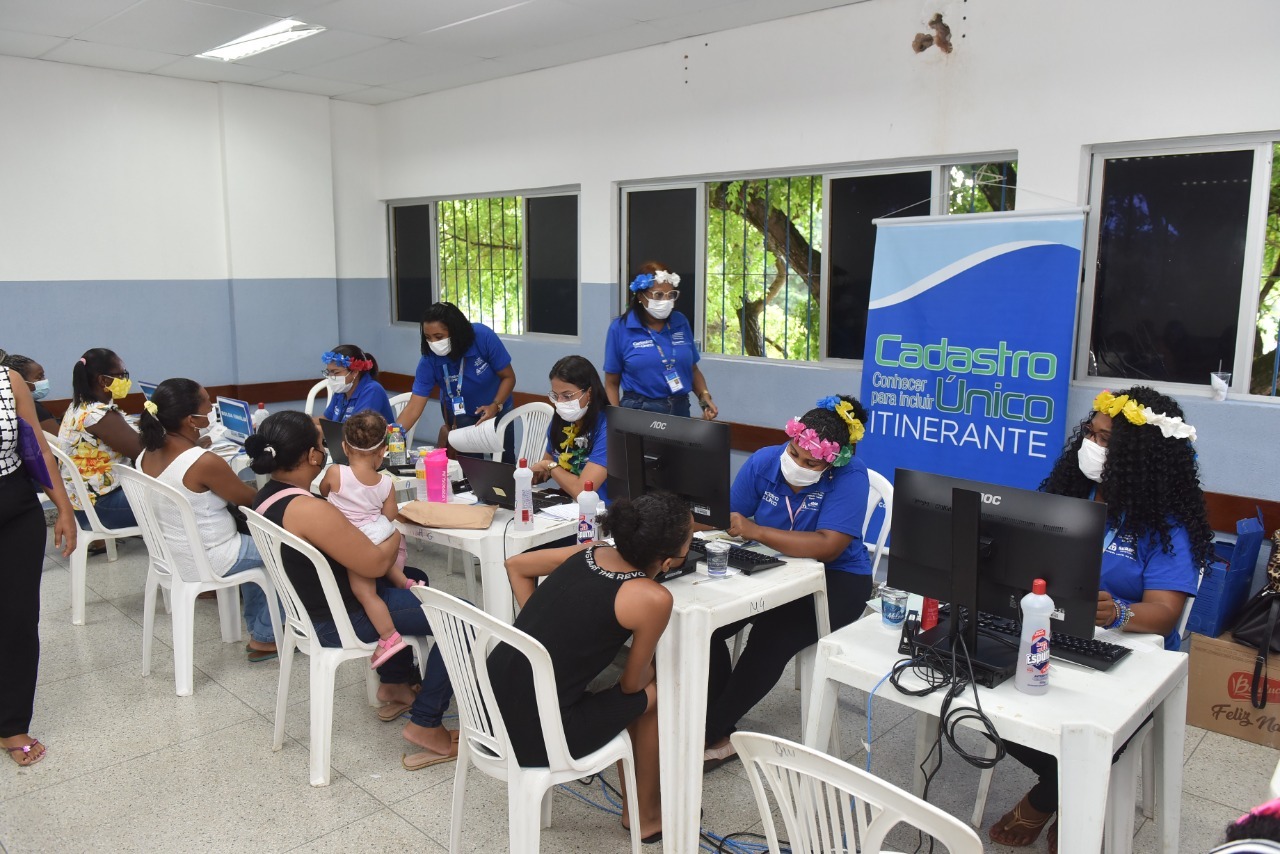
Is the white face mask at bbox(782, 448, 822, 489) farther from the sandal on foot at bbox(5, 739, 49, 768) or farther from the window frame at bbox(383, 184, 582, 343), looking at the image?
the window frame at bbox(383, 184, 582, 343)


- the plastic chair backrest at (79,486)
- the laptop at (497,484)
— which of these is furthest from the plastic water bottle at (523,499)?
the plastic chair backrest at (79,486)

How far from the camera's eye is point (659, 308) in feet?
14.5

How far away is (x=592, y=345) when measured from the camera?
20.8 feet

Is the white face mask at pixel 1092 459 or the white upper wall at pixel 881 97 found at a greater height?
the white upper wall at pixel 881 97

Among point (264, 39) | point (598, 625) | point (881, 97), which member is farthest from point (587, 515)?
point (264, 39)

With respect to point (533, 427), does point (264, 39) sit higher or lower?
higher

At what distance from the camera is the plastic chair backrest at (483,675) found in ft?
6.89

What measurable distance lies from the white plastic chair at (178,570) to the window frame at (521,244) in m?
3.41

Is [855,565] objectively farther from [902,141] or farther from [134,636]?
[134,636]

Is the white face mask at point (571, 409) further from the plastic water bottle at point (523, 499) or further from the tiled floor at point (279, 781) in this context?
the tiled floor at point (279, 781)

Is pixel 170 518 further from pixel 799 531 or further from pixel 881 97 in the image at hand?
pixel 881 97

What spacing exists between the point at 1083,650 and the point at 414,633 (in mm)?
2000

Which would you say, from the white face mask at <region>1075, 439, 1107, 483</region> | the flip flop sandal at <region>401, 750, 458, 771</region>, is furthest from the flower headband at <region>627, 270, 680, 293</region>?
the flip flop sandal at <region>401, 750, 458, 771</region>

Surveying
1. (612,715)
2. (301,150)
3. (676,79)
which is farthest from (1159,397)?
(301,150)
